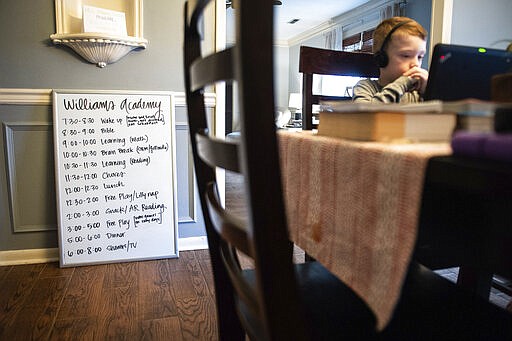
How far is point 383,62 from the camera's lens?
1.26 meters

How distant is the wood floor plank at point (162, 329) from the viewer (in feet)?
4.88

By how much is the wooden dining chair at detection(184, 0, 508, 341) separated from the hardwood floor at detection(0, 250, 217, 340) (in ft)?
2.85

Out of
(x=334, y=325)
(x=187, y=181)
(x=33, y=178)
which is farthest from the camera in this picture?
(x=187, y=181)

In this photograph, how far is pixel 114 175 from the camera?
222 centimetres

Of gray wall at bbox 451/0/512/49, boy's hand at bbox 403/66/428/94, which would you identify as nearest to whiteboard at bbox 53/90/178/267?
boy's hand at bbox 403/66/428/94

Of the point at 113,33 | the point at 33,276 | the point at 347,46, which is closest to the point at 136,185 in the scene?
the point at 33,276

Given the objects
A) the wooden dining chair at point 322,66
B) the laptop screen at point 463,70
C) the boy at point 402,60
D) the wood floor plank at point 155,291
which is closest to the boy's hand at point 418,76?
the boy at point 402,60

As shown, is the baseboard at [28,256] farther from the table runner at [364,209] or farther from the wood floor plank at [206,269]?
the table runner at [364,209]

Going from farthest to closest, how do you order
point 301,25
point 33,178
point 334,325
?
1. point 301,25
2. point 33,178
3. point 334,325

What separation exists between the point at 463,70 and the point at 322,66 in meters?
0.74

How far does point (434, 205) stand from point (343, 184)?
0.27 metres

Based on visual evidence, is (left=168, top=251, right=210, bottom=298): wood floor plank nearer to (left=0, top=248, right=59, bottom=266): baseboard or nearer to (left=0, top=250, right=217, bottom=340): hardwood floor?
(left=0, top=250, right=217, bottom=340): hardwood floor

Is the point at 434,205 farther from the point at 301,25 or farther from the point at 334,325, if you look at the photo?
the point at 301,25

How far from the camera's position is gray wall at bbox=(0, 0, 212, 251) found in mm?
2070
